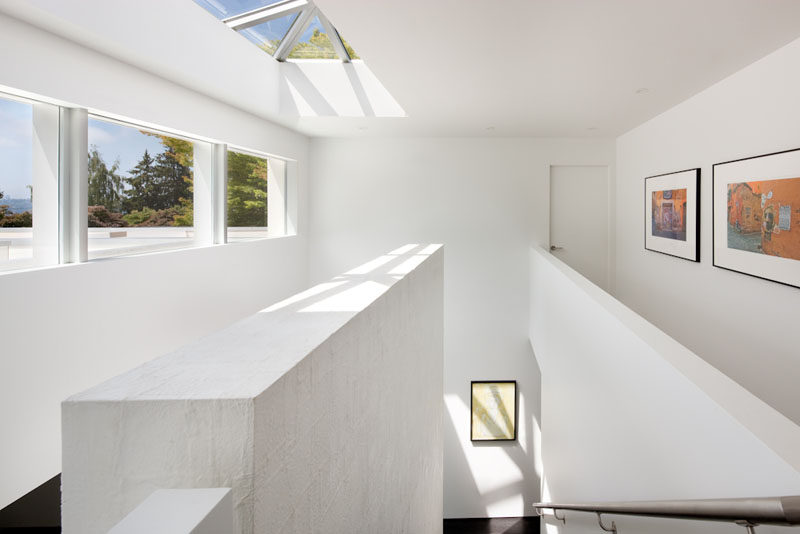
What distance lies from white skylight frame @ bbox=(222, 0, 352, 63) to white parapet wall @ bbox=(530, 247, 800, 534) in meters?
3.42

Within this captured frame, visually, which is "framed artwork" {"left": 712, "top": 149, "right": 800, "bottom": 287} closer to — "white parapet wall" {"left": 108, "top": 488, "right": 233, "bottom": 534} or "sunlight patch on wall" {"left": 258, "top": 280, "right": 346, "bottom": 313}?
"sunlight patch on wall" {"left": 258, "top": 280, "right": 346, "bottom": 313}

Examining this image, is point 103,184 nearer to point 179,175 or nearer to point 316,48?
point 179,175

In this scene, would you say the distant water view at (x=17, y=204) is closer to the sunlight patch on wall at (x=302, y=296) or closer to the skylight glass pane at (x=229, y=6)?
the sunlight patch on wall at (x=302, y=296)

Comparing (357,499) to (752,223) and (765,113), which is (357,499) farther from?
(765,113)

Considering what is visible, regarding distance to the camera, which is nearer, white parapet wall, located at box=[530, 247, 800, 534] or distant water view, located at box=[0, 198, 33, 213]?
white parapet wall, located at box=[530, 247, 800, 534]

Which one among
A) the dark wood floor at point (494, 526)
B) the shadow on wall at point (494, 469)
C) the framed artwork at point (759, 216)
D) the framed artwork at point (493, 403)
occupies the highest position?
the framed artwork at point (759, 216)

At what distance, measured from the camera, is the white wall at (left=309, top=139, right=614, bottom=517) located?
25.3 feet

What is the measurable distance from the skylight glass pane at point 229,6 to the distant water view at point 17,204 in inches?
88.7

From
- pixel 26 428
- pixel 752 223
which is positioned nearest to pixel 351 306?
pixel 26 428

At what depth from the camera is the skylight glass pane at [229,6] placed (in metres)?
4.68

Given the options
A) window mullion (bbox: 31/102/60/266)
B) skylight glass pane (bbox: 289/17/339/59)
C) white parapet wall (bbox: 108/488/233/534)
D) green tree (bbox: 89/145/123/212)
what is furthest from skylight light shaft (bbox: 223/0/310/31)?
white parapet wall (bbox: 108/488/233/534)

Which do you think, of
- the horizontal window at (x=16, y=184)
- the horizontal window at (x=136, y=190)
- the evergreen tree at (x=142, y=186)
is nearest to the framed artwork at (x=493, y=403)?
the horizontal window at (x=136, y=190)

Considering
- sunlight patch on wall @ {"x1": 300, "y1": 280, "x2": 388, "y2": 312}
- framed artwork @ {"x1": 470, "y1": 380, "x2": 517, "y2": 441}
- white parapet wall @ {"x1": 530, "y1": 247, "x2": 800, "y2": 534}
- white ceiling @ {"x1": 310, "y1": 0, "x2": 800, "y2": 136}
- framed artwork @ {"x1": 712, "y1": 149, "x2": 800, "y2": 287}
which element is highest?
white ceiling @ {"x1": 310, "y1": 0, "x2": 800, "y2": 136}

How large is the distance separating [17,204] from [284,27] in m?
3.46
